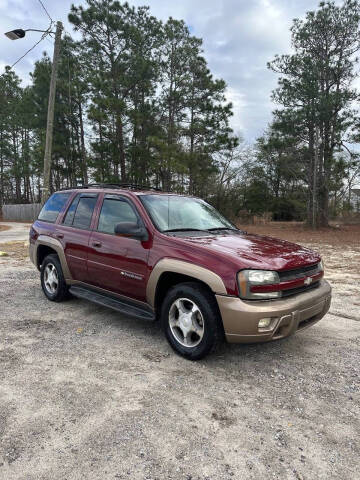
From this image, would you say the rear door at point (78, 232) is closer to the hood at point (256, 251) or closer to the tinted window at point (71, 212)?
the tinted window at point (71, 212)

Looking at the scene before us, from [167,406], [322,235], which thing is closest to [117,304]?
[167,406]

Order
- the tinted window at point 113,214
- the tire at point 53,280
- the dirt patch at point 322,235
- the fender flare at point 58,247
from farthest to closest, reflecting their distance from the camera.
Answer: the dirt patch at point 322,235
the tire at point 53,280
the fender flare at point 58,247
the tinted window at point 113,214

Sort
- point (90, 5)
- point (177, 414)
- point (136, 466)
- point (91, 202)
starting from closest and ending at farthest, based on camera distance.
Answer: point (136, 466) → point (177, 414) → point (91, 202) → point (90, 5)

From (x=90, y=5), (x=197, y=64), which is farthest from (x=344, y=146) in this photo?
(x=90, y=5)

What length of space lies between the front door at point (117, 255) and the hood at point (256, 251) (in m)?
0.65

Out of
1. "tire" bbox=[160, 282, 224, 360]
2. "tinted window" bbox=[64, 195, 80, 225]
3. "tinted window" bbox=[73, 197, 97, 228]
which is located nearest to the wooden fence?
"tinted window" bbox=[64, 195, 80, 225]

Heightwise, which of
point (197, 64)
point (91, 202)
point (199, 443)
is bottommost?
point (199, 443)

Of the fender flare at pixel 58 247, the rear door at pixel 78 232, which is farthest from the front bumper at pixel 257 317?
the fender flare at pixel 58 247

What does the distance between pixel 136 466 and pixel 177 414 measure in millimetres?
575

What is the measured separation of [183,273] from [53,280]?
2.85m

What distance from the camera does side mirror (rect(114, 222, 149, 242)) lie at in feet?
12.2

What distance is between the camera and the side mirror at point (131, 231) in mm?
3725

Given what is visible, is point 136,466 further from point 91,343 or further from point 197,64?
point 197,64

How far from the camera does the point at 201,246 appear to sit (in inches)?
133
